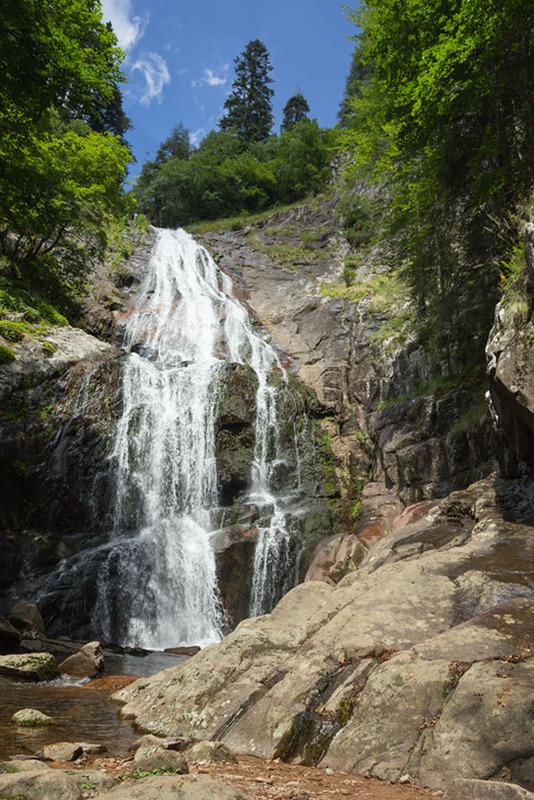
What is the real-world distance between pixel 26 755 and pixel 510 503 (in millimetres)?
8525

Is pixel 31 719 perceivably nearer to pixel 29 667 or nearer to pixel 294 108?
pixel 29 667

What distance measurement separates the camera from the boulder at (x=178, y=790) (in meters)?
3.01

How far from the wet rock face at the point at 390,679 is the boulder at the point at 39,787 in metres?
2.07

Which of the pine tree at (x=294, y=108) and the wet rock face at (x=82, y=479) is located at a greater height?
the pine tree at (x=294, y=108)

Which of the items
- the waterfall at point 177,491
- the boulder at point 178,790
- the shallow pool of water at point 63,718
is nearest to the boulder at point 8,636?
the shallow pool of water at point 63,718

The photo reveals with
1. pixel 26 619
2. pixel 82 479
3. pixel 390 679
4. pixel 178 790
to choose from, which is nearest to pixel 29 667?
pixel 26 619

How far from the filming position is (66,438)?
59.7ft

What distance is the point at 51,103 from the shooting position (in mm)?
9711

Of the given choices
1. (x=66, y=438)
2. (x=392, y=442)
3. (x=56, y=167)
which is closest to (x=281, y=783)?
(x=392, y=442)

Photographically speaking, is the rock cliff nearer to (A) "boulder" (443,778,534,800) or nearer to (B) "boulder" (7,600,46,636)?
(A) "boulder" (443,778,534,800)

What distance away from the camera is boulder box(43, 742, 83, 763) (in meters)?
4.77

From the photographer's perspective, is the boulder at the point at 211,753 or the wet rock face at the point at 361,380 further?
the wet rock face at the point at 361,380

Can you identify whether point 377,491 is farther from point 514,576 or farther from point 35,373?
point 35,373

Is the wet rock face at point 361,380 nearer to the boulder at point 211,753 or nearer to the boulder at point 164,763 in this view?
the boulder at point 211,753
